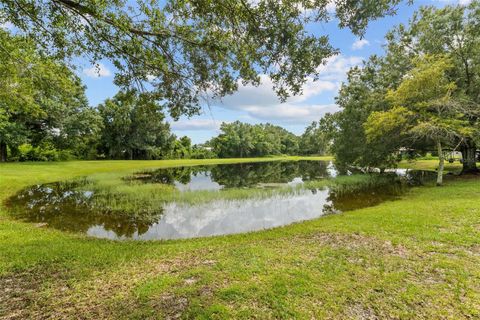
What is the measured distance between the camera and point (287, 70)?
214 inches

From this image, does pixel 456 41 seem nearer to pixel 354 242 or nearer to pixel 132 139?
pixel 354 242

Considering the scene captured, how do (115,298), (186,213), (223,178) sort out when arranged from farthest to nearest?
(223,178), (186,213), (115,298)

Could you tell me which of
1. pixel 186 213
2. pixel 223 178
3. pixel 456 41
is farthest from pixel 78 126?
pixel 456 41

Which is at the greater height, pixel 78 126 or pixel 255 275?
pixel 78 126

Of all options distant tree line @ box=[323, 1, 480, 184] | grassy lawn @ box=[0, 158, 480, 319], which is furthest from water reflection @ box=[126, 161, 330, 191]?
grassy lawn @ box=[0, 158, 480, 319]

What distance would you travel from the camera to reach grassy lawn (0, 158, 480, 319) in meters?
3.52

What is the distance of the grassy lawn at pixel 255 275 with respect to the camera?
Result: 352cm

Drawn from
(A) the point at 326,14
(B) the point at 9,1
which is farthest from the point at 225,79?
(B) the point at 9,1

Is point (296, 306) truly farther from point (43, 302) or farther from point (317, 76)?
point (317, 76)

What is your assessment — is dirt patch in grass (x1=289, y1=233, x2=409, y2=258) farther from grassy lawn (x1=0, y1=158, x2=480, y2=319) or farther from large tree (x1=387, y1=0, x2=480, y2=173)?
large tree (x1=387, y1=0, x2=480, y2=173)

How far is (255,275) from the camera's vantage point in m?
4.45

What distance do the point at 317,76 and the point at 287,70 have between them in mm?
641

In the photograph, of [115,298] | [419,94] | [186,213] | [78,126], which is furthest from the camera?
[78,126]

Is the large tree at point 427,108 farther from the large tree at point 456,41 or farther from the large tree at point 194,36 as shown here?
the large tree at point 194,36
